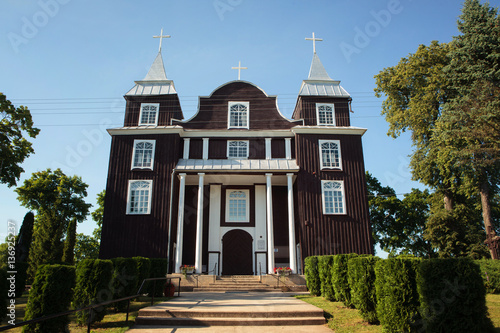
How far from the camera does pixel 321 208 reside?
730 inches

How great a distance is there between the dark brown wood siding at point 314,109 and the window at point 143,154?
31.6 ft

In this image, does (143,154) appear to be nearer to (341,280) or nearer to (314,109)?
(314,109)

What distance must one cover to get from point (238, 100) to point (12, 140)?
13.5 meters

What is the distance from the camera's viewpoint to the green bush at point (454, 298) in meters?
5.39

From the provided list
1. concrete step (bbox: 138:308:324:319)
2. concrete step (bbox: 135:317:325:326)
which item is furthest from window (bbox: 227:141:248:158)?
concrete step (bbox: 135:317:325:326)

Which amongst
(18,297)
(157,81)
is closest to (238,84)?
(157,81)

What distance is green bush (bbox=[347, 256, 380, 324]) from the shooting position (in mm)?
7719

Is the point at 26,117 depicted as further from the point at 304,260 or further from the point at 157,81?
the point at 304,260

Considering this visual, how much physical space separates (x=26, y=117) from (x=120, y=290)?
14.3 m

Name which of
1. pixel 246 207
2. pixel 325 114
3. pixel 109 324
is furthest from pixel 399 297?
pixel 325 114

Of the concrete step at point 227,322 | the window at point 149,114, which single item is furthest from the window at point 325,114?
the concrete step at point 227,322

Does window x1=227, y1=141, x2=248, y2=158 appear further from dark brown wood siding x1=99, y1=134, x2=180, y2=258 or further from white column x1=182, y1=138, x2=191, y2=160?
dark brown wood siding x1=99, y1=134, x2=180, y2=258

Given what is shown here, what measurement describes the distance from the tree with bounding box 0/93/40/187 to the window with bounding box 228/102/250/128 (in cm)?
1170

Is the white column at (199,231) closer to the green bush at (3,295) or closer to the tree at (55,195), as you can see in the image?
the green bush at (3,295)
